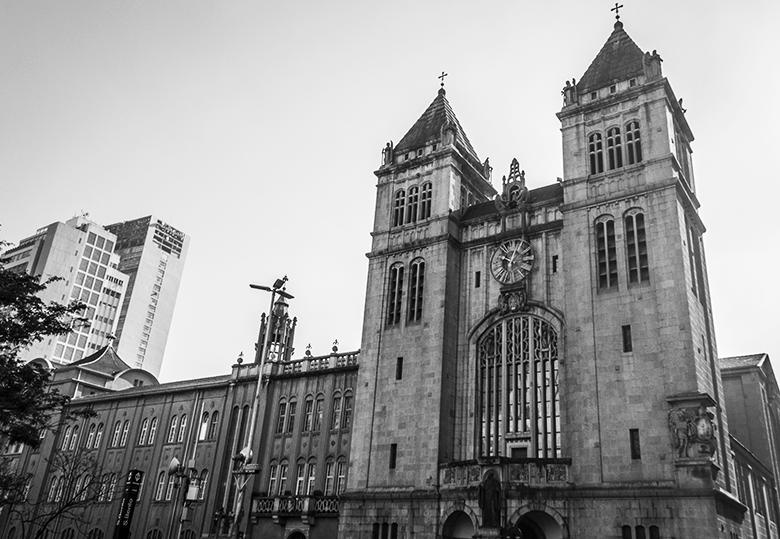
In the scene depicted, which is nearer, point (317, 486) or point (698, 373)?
point (698, 373)

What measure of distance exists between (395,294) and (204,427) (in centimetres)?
2040

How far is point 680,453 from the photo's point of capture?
100 feet

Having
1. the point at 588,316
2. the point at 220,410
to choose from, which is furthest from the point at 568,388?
the point at 220,410

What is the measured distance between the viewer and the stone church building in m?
32.4

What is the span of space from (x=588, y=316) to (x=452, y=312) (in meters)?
8.78

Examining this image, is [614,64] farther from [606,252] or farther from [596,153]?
[606,252]

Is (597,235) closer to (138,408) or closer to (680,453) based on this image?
(680,453)

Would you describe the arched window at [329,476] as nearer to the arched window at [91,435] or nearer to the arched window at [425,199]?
the arched window at [425,199]

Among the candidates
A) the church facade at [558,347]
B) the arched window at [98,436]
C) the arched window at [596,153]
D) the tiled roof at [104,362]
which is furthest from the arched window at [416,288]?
the tiled roof at [104,362]

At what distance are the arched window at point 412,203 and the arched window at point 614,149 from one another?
12.8 meters

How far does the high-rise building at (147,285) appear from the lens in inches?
4775

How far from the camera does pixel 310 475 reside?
45.8 meters

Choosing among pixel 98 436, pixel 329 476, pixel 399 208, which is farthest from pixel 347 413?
pixel 98 436

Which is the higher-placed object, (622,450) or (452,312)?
(452,312)
